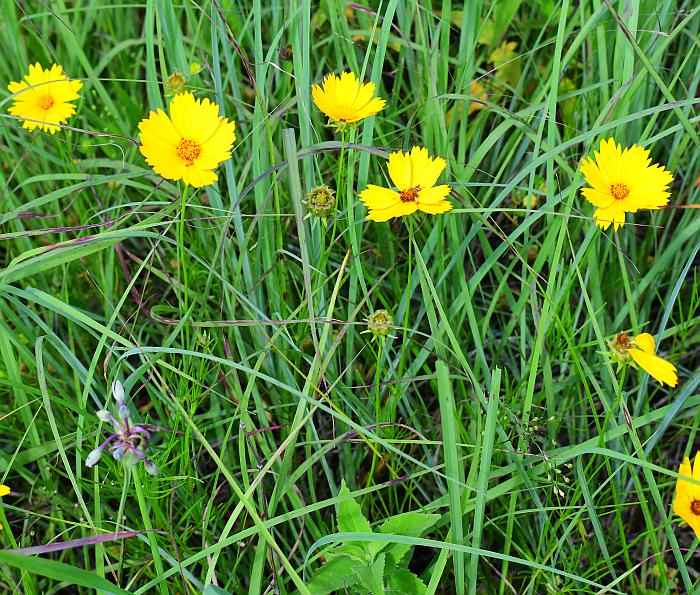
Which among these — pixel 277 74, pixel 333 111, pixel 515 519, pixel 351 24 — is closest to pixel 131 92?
pixel 277 74

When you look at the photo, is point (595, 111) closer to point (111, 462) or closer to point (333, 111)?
point (333, 111)

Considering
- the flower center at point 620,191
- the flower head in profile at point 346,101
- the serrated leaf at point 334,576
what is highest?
the flower head in profile at point 346,101

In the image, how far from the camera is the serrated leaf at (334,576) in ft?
2.30

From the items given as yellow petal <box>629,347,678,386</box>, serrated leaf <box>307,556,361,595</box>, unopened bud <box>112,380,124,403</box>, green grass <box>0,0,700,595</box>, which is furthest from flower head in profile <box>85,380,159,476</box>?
yellow petal <box>629,347,678,386</box>

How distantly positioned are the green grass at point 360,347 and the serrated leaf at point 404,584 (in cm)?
4

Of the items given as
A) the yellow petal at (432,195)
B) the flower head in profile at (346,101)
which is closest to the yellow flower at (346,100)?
the flower head in profile at (346,101)

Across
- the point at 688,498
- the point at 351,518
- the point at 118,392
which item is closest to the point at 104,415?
the point at 118,392

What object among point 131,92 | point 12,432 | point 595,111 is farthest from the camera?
point 131,92

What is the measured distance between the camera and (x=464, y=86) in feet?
3.12

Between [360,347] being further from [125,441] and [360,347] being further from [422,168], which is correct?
[125,441]

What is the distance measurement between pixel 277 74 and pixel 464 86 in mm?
339

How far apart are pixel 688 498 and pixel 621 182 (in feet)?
1.18

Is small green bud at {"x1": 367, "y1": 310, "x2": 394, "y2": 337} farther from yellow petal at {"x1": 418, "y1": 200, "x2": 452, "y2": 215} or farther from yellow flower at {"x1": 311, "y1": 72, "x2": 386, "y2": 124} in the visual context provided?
yellow flower at {"x1": 311, "y1": 72, "x2": 386, "y2": 124}

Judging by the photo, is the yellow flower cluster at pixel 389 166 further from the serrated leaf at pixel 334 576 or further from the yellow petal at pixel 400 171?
the serrated leaf at pixel 334 576
